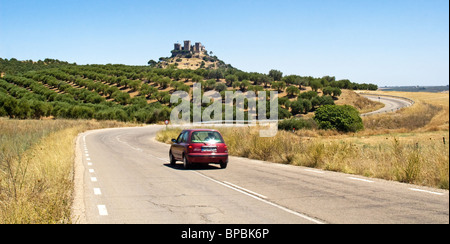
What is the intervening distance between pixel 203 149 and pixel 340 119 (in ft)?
115

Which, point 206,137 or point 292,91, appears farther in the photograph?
point 292,91

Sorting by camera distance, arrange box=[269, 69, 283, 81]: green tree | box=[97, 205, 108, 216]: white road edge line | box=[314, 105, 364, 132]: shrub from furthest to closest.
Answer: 1. box=[269, 69, 283, 81]: green tree
2. box=[314, 105, 364, 132]: shrub
3. box=[97, 205, 108, 216]: white road edge line

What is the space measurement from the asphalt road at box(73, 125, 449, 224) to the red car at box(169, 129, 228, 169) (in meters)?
1.42

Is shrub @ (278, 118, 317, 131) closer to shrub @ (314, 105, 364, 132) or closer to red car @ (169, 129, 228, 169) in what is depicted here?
shrub @ (314, 105, 364, 132)

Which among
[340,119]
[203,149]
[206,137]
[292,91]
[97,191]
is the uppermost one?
[292,91]

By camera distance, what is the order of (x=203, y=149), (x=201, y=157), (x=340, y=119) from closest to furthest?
(x=201, y=157), (x=203, y=149), (x=340, y=119)

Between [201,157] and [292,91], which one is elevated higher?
[292,91]

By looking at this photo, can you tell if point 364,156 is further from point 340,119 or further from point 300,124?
point 300,124

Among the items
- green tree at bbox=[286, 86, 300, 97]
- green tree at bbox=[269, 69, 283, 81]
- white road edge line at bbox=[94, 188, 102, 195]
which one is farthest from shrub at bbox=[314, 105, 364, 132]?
green tree at bbox=[269, 69, 283, 81]

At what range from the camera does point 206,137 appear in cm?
1625

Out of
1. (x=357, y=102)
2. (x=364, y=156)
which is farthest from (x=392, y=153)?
(x=357, y=102)

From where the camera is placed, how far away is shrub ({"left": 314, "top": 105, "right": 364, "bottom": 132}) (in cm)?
4742

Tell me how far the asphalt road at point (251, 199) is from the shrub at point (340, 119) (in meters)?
35.0
